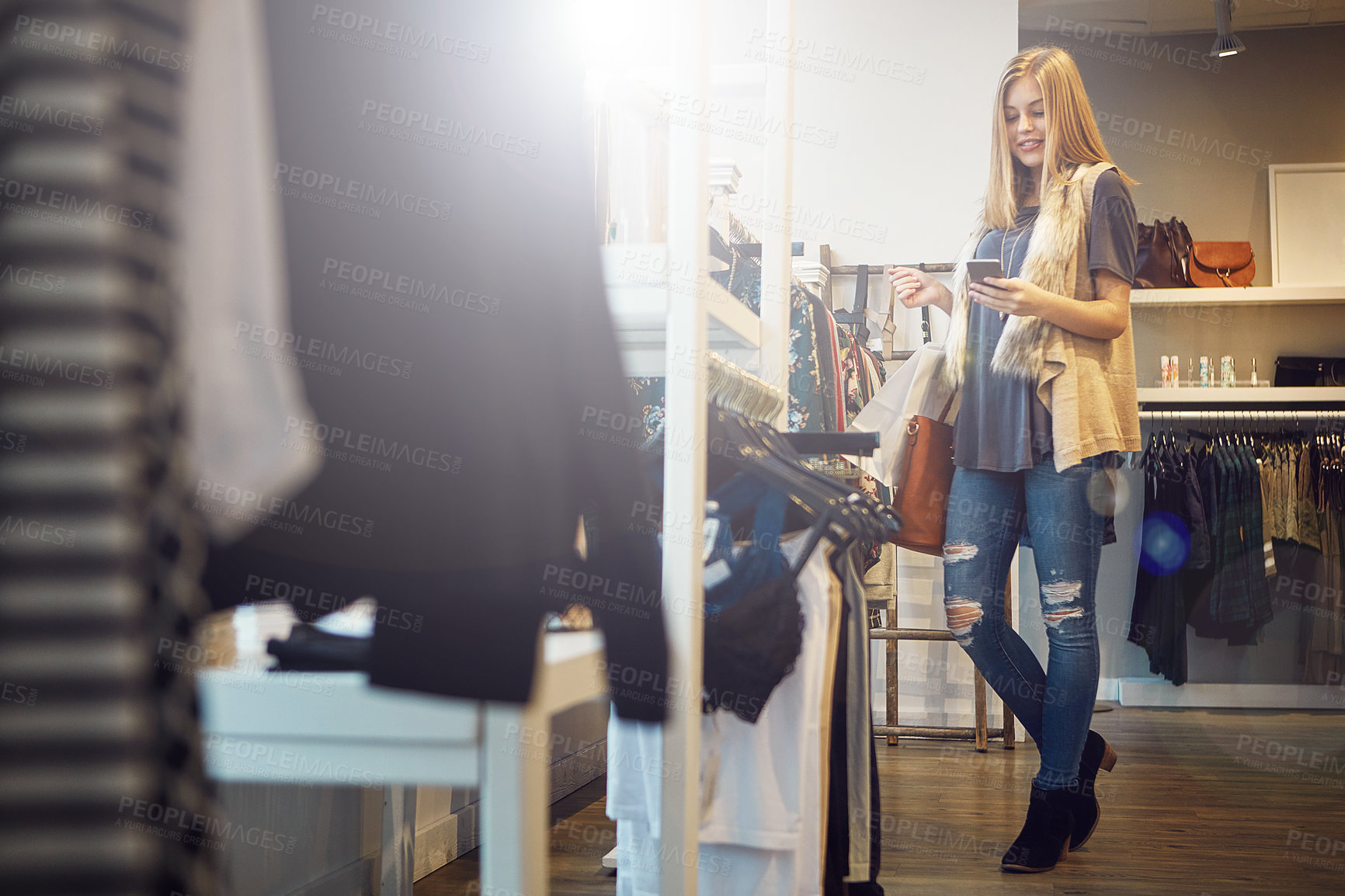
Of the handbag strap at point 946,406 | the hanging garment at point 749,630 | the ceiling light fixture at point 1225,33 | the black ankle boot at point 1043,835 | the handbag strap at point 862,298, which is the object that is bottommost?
the black ankle boot at point 1043,835

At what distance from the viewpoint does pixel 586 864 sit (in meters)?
2.08

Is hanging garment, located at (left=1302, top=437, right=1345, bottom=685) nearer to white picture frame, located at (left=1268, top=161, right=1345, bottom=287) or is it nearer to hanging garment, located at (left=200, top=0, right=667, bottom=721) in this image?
white picture frame, located at (left=1268, top=161, right=1345, bottom=287)

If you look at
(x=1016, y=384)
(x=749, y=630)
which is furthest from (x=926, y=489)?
(x=749, y=630)

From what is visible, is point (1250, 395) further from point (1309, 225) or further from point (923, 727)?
point (923, 727)

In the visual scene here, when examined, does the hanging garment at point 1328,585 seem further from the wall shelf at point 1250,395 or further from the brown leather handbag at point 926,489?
the brown leather handbag at point 926,489

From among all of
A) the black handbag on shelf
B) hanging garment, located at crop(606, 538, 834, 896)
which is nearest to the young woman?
hanging garment, located at crop(606, 538, 834, 896)

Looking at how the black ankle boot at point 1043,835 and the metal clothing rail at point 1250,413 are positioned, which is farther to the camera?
the metal clothing rail at point 1250,413

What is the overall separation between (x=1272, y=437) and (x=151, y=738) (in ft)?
15.6

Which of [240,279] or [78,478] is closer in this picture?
[78,478]

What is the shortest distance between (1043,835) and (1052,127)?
1.47 m

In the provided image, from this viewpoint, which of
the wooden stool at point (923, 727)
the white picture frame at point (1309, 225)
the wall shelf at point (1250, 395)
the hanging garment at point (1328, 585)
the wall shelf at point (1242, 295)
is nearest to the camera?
the wooden stool at point (923, 727)

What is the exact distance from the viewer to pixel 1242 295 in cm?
428

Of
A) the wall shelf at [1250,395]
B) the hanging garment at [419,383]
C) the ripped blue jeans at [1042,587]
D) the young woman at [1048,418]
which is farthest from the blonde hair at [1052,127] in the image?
the wall shelf at [1250,395]

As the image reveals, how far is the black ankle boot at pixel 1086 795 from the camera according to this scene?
80.9 inches
